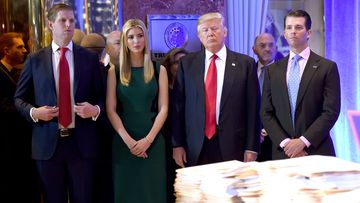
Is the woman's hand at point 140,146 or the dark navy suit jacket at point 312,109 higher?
the dark navy suit jacket at point 312,109

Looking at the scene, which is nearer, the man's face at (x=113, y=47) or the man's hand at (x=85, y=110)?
the man's hand at (x=85, y=110)

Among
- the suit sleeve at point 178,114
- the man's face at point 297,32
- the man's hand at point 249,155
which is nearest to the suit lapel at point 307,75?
the man's face at point 297,32

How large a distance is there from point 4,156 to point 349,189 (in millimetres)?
3072

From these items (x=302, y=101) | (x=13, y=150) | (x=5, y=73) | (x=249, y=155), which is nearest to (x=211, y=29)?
(x=302, y=101)

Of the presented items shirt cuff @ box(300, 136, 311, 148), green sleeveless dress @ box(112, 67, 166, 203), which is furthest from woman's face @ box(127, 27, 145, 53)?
shirt cuff @ box(300, 136, 311, 148)

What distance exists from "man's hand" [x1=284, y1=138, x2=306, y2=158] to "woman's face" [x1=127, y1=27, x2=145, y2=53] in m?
1.16

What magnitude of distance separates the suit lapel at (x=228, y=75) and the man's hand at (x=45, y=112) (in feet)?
3.41

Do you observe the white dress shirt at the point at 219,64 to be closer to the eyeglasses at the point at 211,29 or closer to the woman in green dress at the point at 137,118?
the eyeglasses at the point at 211,29

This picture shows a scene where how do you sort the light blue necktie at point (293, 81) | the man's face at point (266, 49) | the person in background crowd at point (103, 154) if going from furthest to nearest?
the man's face at point (266, 49), the person in background crowd at point (103, 154), the light blue necktie at point (293, 81)

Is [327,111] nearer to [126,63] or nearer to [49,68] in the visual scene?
[126,63]

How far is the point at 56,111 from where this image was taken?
10.4 feet

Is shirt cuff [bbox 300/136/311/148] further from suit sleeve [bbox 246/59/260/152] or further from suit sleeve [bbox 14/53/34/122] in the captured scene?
suit sleeve [bbox 14/53/34/122]

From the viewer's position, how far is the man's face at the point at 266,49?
420 centimetres

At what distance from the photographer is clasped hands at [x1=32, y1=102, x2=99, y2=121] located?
Answer: 10.3 ft
